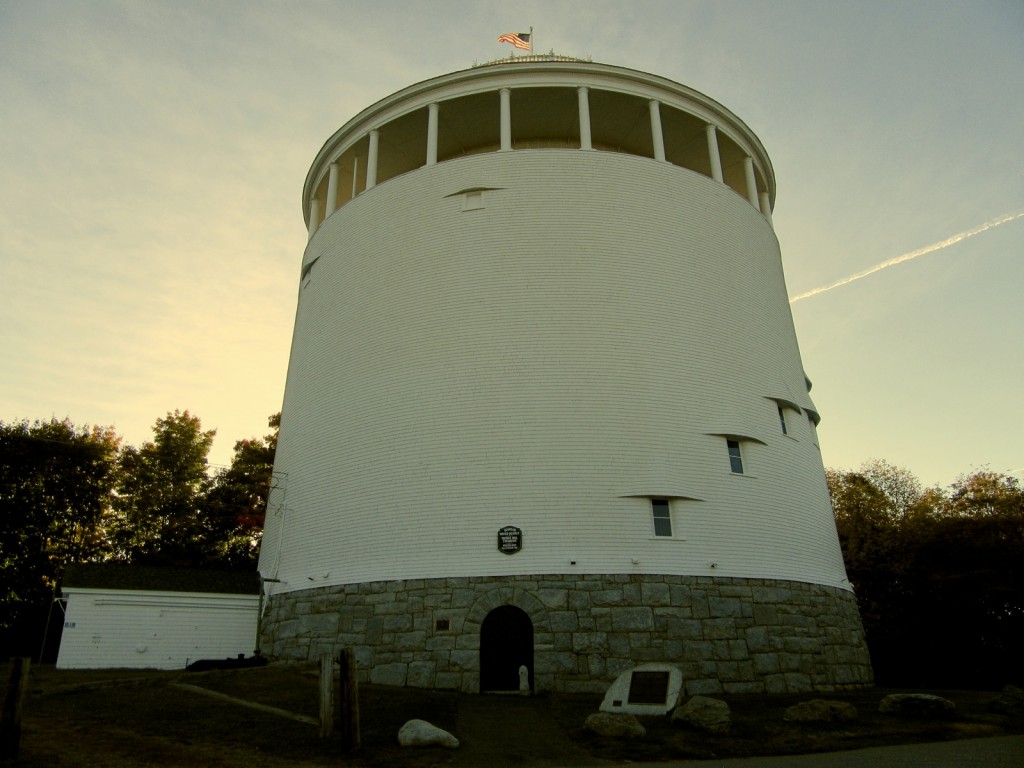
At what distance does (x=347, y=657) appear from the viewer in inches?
431

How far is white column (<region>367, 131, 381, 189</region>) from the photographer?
24.2 metres

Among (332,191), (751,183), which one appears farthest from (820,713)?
(332,191)

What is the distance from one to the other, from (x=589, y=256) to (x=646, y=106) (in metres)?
7.24

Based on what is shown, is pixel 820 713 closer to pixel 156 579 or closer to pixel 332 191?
pixel 156 579

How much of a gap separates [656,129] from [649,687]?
17250 millimetres

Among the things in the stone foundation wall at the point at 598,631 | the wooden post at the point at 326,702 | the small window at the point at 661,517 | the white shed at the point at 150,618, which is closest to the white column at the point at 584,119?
the small window at the point at 661,517

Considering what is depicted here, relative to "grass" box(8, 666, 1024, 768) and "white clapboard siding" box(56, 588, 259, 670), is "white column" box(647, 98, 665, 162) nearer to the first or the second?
"grass" box(8, 666, 1024, 768)

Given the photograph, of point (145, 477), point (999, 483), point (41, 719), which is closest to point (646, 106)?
point (41, 719)

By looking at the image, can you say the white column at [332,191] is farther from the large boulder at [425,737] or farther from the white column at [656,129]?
the large boulder at [425,737]

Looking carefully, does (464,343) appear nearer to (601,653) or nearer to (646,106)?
(601,653)

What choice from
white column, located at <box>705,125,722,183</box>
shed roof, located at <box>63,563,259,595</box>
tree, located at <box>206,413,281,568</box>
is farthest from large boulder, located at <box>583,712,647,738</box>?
tree, located at <box>206,413,281,568</box>

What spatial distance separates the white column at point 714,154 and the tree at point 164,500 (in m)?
30.0

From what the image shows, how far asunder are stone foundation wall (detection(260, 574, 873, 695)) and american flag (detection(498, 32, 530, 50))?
19.0 m

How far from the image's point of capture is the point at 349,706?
10.8 meters
